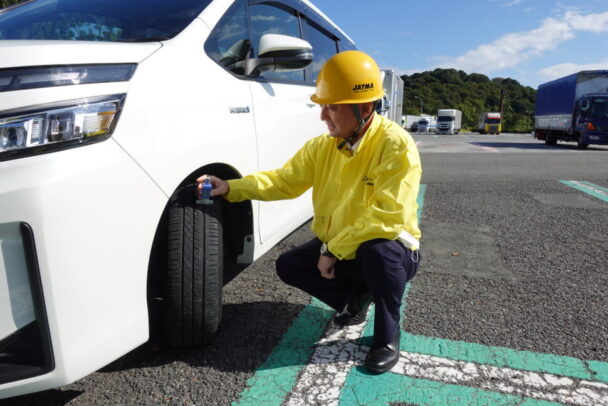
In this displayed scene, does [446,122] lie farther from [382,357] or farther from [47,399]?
[47,399]

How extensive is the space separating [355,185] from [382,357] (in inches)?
27.9

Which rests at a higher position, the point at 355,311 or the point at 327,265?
the point at 327,265

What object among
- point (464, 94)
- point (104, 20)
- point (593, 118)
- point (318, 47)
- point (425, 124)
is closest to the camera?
point (104, 20)

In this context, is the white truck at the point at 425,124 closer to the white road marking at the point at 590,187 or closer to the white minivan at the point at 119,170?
the white road marking at the point at 590,187

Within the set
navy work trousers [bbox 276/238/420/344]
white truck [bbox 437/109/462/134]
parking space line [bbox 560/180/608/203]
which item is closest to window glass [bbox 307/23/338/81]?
navy work trousers [bbox 276/238/420/344]

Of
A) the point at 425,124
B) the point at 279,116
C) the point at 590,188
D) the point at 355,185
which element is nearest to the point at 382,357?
the point at 355,185

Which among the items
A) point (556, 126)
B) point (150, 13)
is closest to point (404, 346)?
point (150, 13)

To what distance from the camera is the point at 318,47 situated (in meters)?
3.45

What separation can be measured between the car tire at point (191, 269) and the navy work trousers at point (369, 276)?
0.46 metres

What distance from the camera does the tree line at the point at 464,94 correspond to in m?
91.3

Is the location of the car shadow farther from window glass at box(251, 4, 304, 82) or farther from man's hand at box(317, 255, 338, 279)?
window glass at box(251, 4, 304, 82)

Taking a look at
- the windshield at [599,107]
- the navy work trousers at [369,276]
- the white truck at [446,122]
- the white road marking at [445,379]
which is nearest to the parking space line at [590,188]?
the white road marking at [445,379]

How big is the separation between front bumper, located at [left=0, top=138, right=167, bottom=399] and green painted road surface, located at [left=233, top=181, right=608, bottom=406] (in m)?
0.57

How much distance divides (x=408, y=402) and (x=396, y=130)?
40.9 inches
